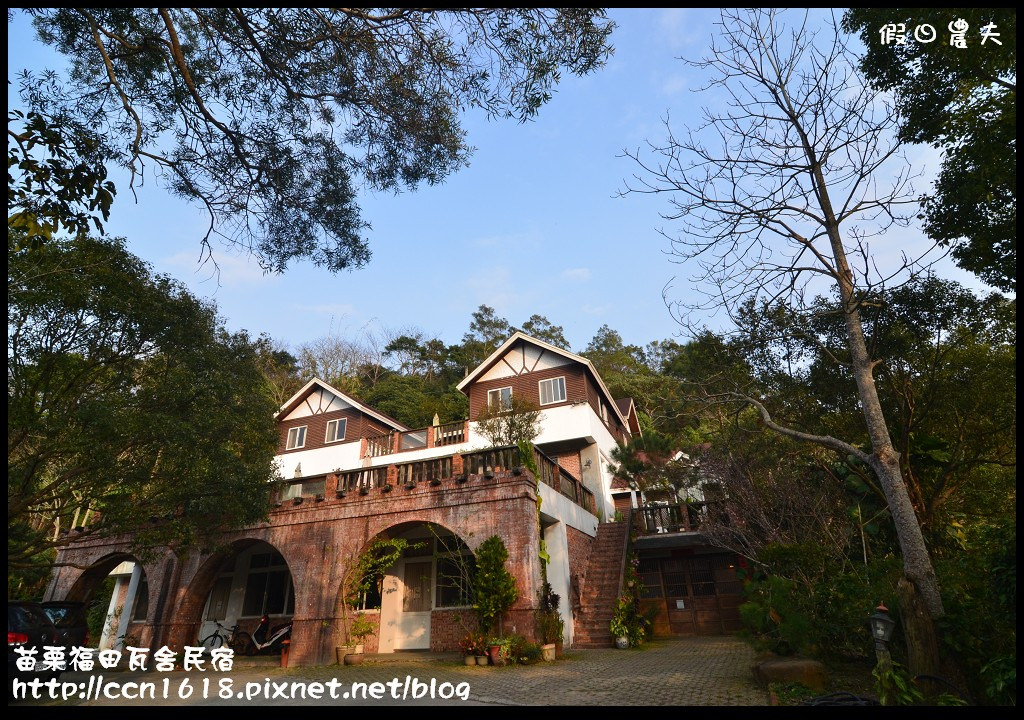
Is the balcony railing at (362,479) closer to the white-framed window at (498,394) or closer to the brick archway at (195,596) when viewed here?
the brick archway at (195,596)

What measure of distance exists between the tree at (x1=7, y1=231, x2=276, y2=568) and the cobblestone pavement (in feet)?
11.0

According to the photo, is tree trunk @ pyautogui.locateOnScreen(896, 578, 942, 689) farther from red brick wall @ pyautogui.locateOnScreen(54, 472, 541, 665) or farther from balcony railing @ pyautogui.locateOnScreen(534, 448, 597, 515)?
balcony railing @ pyautogui.locateOnScreen(534, 448, 597, 515)

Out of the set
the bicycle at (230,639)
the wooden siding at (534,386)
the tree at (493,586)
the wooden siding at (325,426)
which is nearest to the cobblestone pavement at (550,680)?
the tree at (493,586)

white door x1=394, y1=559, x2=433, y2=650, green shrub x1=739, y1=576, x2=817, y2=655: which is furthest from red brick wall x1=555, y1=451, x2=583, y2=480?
green shrub x1=739, y1=576, x2=817, y2=655

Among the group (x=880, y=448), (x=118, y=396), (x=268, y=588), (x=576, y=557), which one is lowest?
(x=268, y=588)

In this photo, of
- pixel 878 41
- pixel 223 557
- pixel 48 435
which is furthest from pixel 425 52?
pixel 223 557

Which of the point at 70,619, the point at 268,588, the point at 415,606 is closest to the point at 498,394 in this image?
the point at 415,606

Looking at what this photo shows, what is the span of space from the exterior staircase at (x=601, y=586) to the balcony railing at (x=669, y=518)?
745mm

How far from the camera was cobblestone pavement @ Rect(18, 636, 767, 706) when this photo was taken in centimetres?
748

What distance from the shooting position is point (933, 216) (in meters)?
8.65

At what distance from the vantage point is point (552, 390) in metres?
21.1

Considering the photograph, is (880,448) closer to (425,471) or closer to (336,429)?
(425,471)

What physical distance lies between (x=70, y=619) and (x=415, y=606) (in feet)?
24.9
